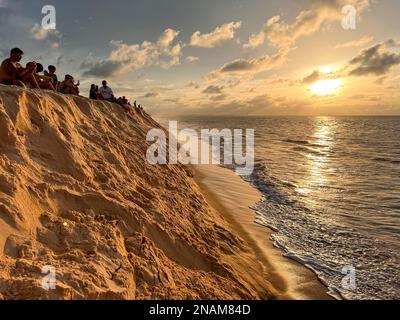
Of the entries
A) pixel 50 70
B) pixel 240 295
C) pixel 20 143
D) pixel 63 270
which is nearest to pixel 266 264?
pixel 240 295

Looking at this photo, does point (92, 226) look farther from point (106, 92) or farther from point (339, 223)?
point (106, 92)

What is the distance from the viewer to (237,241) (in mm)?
7375

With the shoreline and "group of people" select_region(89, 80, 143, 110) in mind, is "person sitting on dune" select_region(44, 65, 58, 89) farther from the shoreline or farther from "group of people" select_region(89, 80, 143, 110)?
the shoreline

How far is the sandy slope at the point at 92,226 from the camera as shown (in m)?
3.79

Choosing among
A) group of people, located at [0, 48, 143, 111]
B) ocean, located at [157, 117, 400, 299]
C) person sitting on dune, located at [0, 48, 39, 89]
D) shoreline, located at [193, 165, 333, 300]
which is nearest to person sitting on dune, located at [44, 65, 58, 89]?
group of people, located at [0, 48, 143, 111]

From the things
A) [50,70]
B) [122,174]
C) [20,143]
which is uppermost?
[50,70]

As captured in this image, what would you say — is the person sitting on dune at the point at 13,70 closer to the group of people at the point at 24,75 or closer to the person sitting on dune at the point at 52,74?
the group of people at the point at 24,75

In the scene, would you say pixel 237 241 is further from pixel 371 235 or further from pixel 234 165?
pixel 234 165

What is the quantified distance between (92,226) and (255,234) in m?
4.61

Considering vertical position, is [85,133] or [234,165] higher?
[85,133]

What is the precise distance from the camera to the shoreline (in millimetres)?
6070

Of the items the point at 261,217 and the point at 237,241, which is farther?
the point at 261,217

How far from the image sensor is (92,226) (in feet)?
15.7

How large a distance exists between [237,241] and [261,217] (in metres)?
2.48
